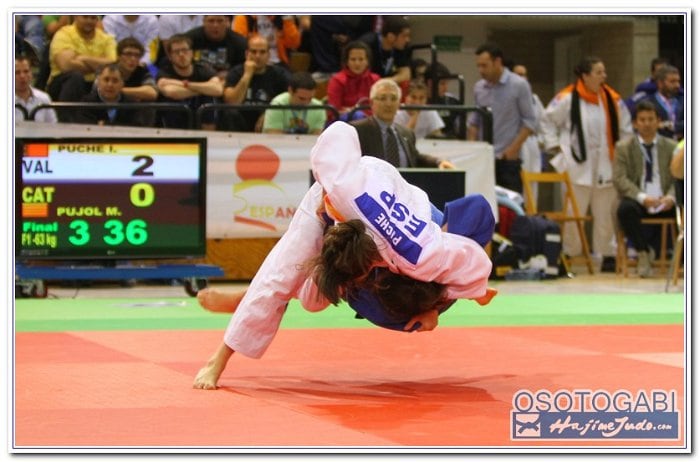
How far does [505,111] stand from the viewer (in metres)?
11.4

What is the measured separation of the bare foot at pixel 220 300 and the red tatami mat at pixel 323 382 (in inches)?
11.2

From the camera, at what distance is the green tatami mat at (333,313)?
7.15m

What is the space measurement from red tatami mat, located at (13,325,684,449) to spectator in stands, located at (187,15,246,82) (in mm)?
4401

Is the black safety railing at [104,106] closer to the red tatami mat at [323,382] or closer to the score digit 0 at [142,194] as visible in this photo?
the score digit 0 at [142,194]

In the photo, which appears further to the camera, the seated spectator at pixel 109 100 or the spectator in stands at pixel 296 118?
the spectator in stands at pixel 296 118

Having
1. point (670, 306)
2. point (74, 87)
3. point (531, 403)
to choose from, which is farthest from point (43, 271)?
point (531, 403)

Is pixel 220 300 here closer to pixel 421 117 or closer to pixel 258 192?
pixel 258 192

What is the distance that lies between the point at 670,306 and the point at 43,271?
14.4ft

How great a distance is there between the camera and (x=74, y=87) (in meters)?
10.1

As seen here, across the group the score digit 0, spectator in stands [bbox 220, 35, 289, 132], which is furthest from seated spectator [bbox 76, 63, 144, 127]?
the score digit 0

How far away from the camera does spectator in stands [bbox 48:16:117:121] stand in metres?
10.1

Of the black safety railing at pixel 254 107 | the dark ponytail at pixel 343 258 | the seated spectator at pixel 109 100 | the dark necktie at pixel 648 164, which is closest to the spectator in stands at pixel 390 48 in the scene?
the black safety railing at pixel 254 107

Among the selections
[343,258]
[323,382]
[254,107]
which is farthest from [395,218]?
[254,107]

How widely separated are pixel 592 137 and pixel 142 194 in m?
4.83
